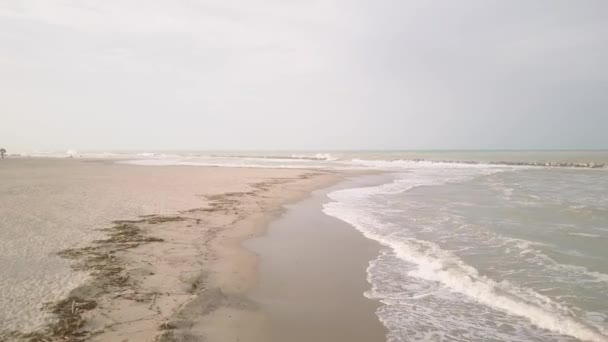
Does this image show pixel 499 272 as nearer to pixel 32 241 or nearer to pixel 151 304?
pixel 151 304

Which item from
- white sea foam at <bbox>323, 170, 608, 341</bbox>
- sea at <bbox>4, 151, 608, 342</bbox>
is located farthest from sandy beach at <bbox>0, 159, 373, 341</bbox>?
white sea foam at <bbox>323, 170, 608, 341</bbox>

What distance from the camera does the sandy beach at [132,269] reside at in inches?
181

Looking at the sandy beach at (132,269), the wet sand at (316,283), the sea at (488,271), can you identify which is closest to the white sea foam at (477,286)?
the sea at (488,271)

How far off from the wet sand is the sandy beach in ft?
1.12

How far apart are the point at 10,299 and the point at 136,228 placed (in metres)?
4.66

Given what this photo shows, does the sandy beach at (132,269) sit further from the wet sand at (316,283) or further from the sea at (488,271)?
the sea at (488,271)

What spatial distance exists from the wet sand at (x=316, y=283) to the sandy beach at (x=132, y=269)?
0.34 metres

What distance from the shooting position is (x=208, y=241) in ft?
29.5

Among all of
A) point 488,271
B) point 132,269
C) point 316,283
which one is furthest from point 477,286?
point 132,269

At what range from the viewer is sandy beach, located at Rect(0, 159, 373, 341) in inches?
181

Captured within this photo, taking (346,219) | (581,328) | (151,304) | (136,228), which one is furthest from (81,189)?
(581,328)

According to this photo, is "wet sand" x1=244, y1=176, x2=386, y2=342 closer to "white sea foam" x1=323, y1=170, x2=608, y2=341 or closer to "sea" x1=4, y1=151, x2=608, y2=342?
"sea" x1=4, y1=151, x2=608, y2=342

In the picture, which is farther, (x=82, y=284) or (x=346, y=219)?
(x=346, y=219)

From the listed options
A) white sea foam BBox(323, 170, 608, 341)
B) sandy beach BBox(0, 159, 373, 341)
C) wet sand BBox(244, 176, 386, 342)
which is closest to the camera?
sandy beach BBox(0, 159, 373, 341)
